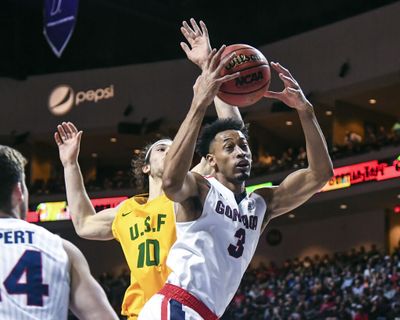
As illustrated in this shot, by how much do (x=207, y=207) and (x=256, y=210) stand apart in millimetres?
458

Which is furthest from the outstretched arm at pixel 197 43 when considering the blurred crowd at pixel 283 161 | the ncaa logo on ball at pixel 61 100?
the ncaa logo on ball at pixel 61 100

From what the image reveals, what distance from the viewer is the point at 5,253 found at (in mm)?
3361

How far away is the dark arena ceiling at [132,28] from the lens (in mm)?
30391

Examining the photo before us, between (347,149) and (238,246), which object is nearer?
(238,246)

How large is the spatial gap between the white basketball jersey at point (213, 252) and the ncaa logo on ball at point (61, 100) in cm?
2775

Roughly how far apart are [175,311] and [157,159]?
5.60ft

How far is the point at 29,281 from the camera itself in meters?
3.32

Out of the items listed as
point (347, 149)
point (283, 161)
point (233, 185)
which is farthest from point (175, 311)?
point (283, 161)

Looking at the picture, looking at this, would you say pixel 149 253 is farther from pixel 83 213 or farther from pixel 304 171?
pixel 304 171

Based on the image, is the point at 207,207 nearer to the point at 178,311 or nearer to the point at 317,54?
the point at 178,311

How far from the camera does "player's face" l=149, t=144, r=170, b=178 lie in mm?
6238

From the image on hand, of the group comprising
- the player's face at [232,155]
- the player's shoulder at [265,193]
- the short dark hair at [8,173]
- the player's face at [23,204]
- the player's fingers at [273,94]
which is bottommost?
the player's face at [23,204]

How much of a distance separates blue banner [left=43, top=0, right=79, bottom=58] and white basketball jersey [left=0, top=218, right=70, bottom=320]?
1989 centimetres

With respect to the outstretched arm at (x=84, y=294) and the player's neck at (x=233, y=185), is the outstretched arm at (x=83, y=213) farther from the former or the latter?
the outstretched arm at (x=84, y=294)
